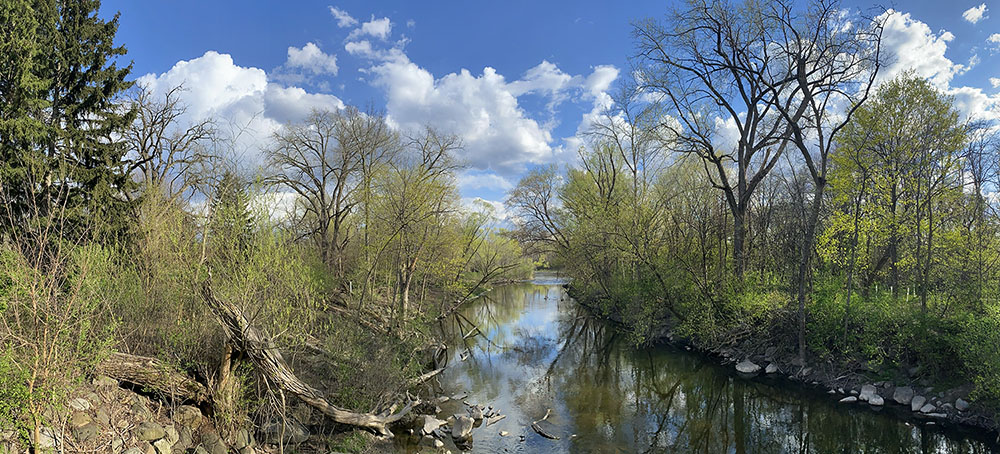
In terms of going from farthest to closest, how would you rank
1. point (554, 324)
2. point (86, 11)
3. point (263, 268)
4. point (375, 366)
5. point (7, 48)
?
point (554, 324) < point (86, 11) < point (7, 48) < point (375, 366) < point (263, 268)

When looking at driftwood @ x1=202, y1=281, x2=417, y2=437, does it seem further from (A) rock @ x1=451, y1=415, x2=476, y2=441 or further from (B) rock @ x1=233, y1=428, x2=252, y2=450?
(A) rock @ x1=451, y1=415, x2=476, y2=441

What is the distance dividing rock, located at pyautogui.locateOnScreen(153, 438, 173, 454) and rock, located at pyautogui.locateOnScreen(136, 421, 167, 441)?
67mm

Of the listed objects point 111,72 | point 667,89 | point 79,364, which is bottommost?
point 79,364

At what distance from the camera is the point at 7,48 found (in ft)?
38.1

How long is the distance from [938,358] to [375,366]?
12956 millimetres

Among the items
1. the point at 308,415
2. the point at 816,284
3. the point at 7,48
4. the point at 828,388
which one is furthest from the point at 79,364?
the point at 816,284

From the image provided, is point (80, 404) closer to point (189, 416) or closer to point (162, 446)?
point (162, 446)

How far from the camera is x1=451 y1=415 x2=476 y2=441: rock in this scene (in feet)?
32.0

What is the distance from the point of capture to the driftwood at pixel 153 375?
22.3 feet

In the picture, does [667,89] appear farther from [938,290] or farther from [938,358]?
[938,358]

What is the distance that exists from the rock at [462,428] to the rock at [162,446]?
5106 mm

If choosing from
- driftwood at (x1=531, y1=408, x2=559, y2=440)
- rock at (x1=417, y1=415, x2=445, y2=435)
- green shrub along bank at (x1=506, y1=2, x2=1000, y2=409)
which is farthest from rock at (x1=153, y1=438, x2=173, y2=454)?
green shrub along bank at (x1=506, y1=2, x2=1000, y2=409)

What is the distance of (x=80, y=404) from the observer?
6.02 m

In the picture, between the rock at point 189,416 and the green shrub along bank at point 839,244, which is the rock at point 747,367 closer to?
the green shrub along bank at point 839,244
